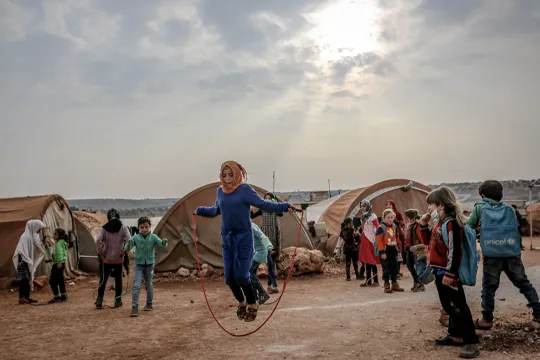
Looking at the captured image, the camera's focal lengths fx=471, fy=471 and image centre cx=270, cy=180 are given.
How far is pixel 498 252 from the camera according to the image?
19.3 feet

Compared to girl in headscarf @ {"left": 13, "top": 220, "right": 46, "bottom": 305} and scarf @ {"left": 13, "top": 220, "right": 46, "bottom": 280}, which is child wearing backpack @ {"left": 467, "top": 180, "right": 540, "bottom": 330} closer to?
girl in headscarf @ {"left": 13, "top": 220, "right": 46, "bottom": 305}

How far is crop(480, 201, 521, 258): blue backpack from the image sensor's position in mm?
5852

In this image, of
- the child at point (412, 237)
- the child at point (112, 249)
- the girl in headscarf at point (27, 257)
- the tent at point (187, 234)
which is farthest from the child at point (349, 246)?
the girl in headscarf at point (27, 257)

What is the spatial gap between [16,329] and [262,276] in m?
6.67

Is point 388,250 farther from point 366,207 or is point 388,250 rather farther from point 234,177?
point 234,177

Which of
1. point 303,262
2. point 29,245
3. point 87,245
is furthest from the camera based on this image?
point 87,245

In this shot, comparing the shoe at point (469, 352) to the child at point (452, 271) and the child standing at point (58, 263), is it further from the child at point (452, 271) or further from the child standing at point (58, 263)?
the child standing at point (58, 263)

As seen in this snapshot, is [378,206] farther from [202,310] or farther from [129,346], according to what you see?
[129,346]

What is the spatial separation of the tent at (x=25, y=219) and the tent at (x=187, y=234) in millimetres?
3244

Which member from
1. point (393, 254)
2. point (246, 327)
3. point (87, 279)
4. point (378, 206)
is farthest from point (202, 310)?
point (378, 206)

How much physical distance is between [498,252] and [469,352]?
1.52 m

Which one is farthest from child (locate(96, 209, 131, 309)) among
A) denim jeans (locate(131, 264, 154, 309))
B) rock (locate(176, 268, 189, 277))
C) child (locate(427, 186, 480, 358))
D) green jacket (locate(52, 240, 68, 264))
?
child (locate(427, 186, 480, 358))

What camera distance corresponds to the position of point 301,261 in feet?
43.1

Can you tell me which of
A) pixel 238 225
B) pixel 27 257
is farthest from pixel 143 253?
pixel 27 257
